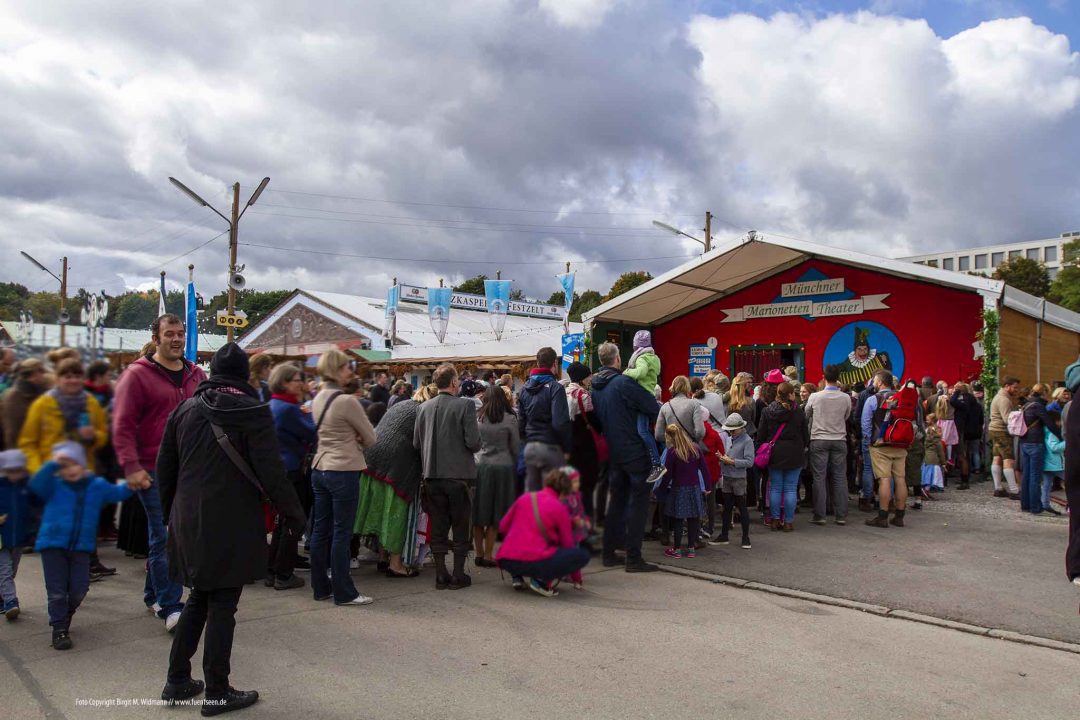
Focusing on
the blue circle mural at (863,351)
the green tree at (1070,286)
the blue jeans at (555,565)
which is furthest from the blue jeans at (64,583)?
the green tree at (1070,286)

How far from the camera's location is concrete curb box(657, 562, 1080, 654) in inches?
211

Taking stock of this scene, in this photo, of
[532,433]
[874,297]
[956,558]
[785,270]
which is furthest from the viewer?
[785,270]

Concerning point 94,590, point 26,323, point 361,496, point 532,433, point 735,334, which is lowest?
point 94,590

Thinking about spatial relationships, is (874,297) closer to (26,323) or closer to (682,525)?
(682,525)

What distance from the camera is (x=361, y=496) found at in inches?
259

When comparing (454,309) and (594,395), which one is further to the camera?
(454,309)

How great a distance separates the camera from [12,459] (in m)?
1.56

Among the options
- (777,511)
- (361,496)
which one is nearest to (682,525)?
(777,511)

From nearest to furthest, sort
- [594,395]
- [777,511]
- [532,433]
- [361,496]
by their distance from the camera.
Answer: [532,433], [594,395], [361,496], [777,511]

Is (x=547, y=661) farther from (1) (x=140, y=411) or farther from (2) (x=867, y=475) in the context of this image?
(2) (x=867, y=475)

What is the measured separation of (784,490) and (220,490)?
719 cm

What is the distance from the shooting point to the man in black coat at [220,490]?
3.66m

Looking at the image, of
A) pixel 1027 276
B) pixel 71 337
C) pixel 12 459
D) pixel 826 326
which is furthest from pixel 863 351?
pixel 1027 276

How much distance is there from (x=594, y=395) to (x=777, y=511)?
8310mm
